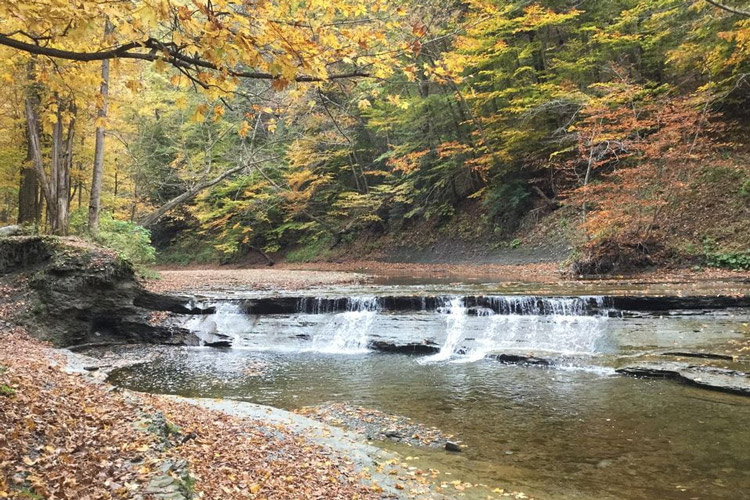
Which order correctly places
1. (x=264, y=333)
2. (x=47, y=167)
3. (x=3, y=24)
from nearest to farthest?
(x=3, y=24) < (x=264, y=333) < (x=47, y=167)

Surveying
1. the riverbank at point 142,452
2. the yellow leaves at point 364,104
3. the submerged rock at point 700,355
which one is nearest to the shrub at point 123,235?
the riverbank at point 142,452

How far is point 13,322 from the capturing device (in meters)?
10.5

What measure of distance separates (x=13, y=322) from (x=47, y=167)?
758cm

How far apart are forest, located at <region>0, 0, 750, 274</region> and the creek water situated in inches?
158

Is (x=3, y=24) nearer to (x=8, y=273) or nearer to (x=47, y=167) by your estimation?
(x=8, y=273)

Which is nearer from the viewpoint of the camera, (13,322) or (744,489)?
(744,489)

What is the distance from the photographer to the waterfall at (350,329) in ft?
38.6

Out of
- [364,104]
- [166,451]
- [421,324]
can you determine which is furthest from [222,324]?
[364,104]

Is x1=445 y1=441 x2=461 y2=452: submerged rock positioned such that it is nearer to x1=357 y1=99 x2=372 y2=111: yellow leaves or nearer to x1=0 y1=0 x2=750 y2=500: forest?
x1=0 y1=0 x2=750 y2=500: forest

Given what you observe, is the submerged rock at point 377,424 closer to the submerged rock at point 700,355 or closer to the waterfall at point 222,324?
the submerged rock at point 700,355

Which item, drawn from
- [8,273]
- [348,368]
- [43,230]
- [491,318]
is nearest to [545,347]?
[491,318]

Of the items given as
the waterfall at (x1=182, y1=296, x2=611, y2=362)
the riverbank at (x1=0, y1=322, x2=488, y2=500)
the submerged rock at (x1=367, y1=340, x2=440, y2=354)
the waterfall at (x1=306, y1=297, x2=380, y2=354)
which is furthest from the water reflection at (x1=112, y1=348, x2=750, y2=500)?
the riverbank at (x1=0, y1=322, x2=488, y2=500)

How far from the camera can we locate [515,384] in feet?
26.9

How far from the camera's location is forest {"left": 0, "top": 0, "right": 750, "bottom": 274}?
4039 millimetres
